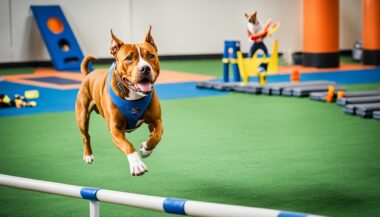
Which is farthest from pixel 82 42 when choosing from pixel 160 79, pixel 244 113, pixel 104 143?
pixel 104 143

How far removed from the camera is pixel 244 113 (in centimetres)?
855

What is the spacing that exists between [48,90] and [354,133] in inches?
224

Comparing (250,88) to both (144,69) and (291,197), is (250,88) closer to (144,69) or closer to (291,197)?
(291,197)

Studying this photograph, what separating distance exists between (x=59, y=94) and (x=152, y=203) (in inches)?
300

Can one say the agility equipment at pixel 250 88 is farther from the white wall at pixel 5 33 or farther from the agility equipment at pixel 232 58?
Result: the white wall at pixel 5 33

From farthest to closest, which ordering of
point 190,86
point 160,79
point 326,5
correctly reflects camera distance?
point 326,5
point 160,79
point 190,86

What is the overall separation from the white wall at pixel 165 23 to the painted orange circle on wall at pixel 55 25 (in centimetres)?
40

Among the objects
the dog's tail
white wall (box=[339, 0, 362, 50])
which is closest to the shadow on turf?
the dog's tail

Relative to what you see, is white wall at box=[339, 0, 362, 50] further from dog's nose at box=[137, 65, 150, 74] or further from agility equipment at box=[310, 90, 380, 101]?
dog's nose at box=[137, 65, 150, 74]

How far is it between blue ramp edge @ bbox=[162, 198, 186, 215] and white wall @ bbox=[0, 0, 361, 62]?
11907 millimetres

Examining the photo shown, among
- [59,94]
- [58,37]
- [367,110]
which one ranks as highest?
[58,37]

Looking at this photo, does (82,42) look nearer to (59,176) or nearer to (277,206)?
(59,176)

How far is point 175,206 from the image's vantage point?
3143mm

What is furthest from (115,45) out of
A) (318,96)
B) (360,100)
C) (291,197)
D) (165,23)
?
(165,23)
